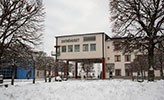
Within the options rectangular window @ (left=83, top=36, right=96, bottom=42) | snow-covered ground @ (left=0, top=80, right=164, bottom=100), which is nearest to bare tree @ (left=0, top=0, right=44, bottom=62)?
snow-covered ground @ (left=0, top=80, right=164, bottom=100)

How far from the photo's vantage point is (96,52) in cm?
5791

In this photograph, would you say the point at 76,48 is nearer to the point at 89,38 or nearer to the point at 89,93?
the point at 89,38

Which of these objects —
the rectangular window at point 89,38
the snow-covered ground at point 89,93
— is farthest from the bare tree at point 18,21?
the rectangular window at point 89,38

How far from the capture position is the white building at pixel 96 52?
58.2 meters

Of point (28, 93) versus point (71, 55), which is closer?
point (28, 93)

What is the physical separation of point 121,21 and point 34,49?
952 cm

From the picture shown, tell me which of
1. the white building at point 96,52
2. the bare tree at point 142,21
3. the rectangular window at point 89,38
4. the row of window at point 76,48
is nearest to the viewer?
the bare tree at point 142,21

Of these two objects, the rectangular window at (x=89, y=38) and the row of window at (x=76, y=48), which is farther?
the rectangular window at (x=89, y=38)

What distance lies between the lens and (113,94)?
1358 cm

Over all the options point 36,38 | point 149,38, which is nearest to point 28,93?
point 36,38

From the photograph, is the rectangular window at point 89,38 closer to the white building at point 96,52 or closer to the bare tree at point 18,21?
the white building at point 96,52

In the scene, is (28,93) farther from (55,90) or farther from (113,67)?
(113,67)

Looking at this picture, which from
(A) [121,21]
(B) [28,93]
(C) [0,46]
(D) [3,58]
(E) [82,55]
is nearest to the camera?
(B) [28,93]

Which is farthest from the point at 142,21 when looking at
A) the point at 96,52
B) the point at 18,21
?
the point at 96,52
